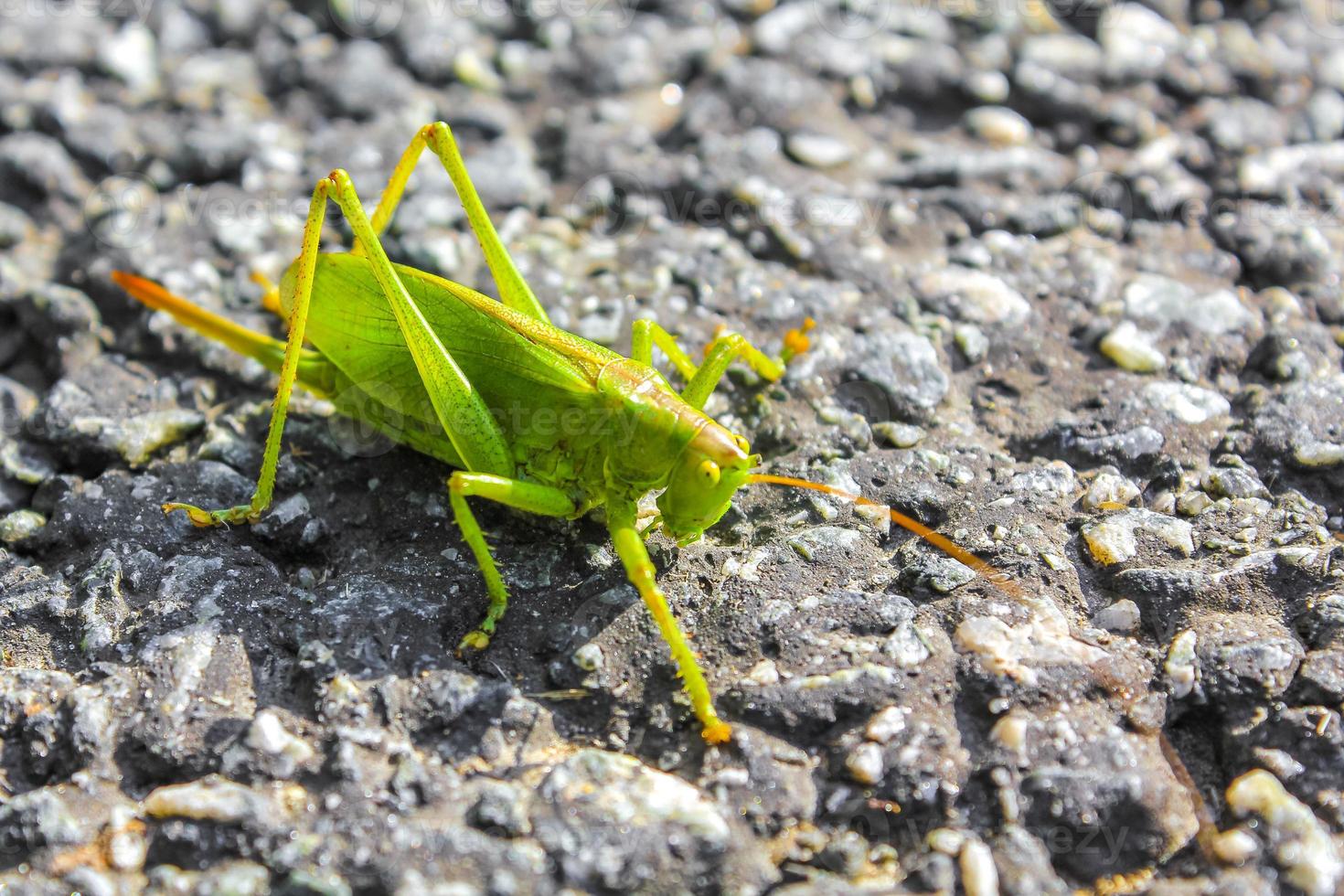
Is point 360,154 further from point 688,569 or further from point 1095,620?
point 1095,620

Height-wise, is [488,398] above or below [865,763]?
above

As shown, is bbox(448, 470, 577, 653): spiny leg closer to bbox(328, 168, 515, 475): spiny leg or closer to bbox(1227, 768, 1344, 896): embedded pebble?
bbox(328, 168, 515, 475): spiny leg

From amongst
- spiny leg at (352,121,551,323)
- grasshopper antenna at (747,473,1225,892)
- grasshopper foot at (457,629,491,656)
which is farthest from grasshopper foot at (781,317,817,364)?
grasshopper foot at (457,629,491,656)

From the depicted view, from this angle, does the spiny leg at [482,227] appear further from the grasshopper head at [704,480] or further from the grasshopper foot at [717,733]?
the grasshopper foot at [717,733]

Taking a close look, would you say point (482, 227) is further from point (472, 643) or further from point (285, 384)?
point (472, 643)

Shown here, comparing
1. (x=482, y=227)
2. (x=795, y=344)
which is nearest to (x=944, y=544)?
(x=795, y=344)
